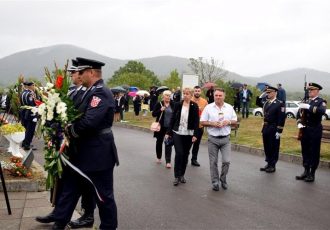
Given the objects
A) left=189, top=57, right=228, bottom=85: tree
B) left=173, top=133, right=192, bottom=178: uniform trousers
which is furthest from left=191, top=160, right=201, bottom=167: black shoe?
left=189, top=57, right=228, bottom=85: tree

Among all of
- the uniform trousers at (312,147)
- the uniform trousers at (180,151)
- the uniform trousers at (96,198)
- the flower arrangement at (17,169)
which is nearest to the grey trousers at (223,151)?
the uniform trousers at (180,151)

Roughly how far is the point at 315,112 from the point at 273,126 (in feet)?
4.46

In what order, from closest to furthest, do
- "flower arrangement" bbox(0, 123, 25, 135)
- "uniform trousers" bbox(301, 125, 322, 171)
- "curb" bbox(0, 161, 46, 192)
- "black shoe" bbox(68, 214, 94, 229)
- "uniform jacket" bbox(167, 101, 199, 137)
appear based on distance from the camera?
"black shoe" bbox(68, 214, 94, 229), "curb" bbox(0, 161, 46, 192), "uniform jacket" bbox(167, 101, 199, 137), "uniform trousers" bbox(301, 125, 322, 171), "flower arrangement" bbox(0, 123, 25, 135)

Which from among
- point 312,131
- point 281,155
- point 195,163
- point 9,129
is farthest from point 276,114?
point 9,129

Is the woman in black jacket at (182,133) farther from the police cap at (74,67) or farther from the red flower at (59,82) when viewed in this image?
the red flower at (59,82)

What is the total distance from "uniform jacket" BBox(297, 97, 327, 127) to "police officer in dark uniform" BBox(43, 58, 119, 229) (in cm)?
552

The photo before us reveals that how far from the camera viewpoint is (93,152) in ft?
16.7

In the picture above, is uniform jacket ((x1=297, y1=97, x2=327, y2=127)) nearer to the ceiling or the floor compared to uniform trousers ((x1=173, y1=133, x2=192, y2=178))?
nearer to the ceiling

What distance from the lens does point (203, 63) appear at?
56.2 m

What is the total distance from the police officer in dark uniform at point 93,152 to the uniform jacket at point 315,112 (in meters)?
5.52

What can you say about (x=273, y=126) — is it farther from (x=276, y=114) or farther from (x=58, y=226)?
(x=58, y=226)

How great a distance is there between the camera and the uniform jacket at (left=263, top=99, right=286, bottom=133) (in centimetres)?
1031

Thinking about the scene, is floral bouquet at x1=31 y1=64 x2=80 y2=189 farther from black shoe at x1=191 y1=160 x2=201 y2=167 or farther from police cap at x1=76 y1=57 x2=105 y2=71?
black shoe at x1=191 y1=160 x2=201 y2=167

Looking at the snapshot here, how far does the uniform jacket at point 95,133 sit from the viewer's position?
497cm
